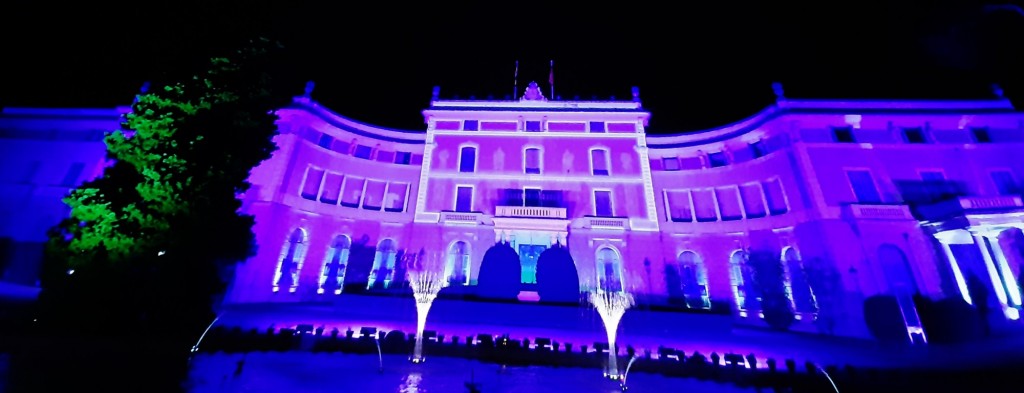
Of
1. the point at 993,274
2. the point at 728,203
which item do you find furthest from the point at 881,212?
the point at 728,203

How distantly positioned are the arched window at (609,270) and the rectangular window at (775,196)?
10.2m

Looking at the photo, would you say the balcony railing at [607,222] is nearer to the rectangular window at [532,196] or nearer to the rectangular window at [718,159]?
the rectangular window at [532,196]

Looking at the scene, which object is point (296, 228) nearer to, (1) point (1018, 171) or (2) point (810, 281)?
(2) point (810, 281)

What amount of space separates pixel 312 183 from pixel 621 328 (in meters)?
20.7

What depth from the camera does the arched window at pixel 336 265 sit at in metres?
22.0

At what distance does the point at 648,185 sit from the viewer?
76.5 feet

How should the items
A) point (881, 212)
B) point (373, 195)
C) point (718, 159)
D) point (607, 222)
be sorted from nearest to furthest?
point (881, 212) → point (607, 222) → point (373, 195) → point (718, 159)

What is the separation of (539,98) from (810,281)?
19.5 m

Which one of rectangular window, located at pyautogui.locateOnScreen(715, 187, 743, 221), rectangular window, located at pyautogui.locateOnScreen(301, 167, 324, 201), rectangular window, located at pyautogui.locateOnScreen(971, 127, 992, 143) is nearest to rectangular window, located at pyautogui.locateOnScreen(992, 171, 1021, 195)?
rectangular window, located at pyautogui.locateOnScreen(971, 127, 992, 143)

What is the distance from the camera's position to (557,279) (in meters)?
18.0

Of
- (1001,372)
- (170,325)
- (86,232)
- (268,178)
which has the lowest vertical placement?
(1001,372)

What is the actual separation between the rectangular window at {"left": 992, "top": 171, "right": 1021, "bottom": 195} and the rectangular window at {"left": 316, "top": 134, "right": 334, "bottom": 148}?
40085 millimetres

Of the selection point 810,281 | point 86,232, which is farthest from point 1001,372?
point 86,232

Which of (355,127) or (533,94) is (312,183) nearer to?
(355,127)
